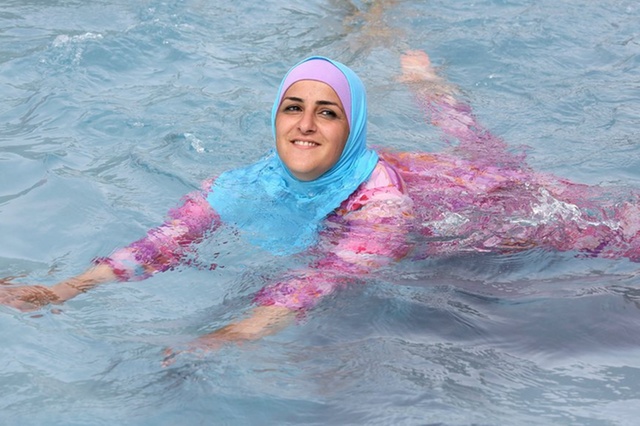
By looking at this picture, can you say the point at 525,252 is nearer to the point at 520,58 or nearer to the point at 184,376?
the point at 184,376

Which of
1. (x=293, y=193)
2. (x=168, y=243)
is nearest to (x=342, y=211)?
(x=293, y=193)

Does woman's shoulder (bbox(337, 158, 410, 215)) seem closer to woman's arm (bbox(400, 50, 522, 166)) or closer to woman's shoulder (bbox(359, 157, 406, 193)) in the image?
woman's shoulder (bbox(359, 157, 406, 193))

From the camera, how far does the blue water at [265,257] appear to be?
321 centimetres

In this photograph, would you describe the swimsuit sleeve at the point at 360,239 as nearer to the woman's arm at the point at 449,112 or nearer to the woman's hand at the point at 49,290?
the woman's hand at the point at 49,290

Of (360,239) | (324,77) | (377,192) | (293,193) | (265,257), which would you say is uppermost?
(324,77)

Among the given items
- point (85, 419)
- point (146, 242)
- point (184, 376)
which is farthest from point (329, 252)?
point (85, 419)

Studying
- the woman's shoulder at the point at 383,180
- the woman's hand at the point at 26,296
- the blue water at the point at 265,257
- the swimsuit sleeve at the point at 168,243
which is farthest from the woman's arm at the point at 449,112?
the woman's hand at the point at 26,296

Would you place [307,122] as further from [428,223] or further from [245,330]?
[245,330]

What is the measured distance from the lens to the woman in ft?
13.7

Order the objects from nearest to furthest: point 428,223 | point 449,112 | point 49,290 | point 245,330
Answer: point 245,330, point 49,290, point 428,223, point 449,112

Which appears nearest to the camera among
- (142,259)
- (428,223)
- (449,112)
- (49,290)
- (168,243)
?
(49,290)

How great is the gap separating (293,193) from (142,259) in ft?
2.89

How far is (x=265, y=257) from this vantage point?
435 cm

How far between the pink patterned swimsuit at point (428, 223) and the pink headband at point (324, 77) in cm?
39
